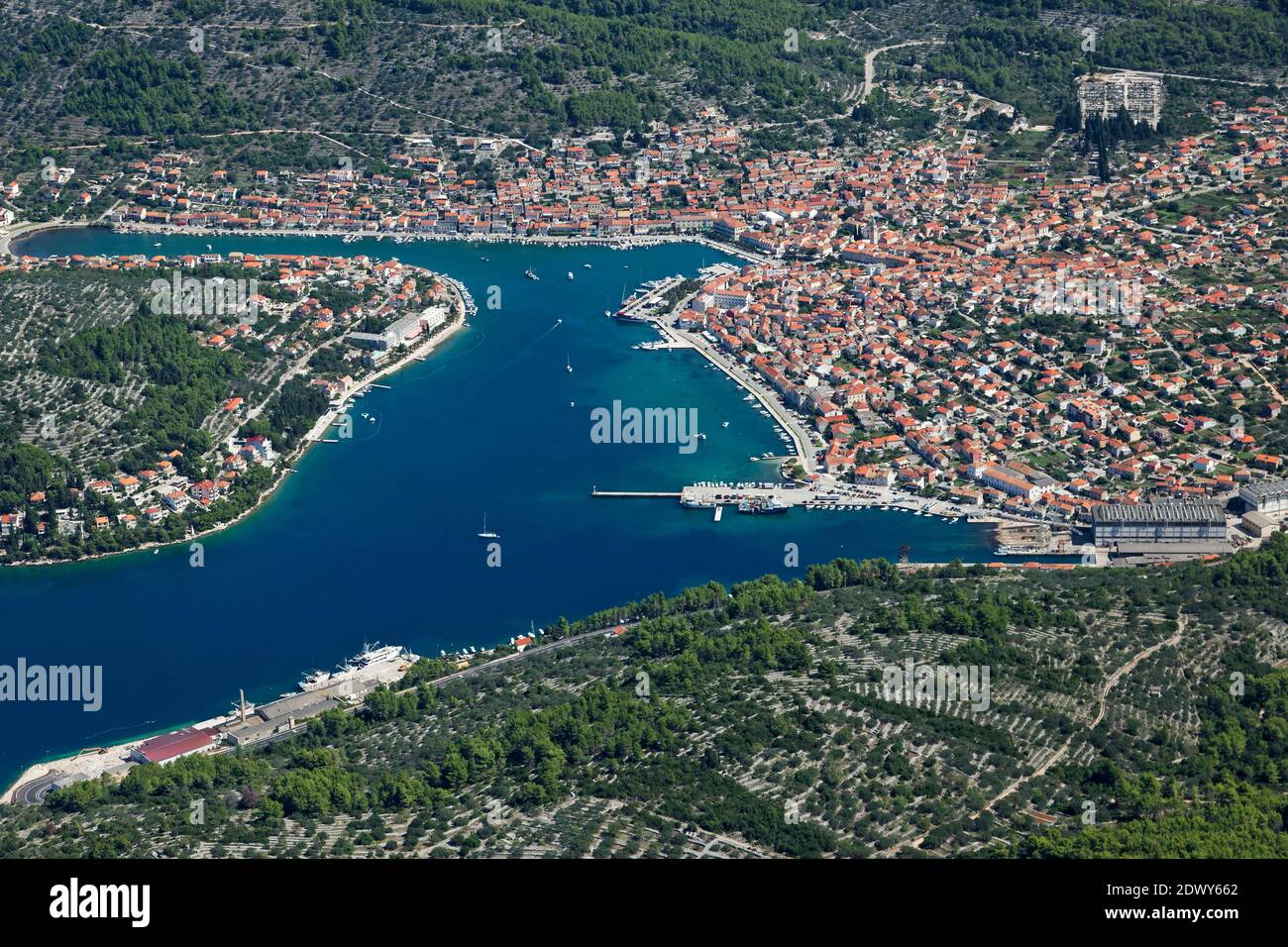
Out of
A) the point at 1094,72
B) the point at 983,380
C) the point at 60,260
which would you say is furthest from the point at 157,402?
the point at 1094,72

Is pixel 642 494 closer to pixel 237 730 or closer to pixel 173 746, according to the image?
pixel 237 730

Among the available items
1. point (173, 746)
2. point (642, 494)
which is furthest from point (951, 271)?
point (173, 746)

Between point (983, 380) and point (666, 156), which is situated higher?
point (666, 156)

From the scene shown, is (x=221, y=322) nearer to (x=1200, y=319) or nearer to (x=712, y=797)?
(x=1200, y=319)

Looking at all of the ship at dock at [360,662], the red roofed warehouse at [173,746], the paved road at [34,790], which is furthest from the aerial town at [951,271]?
the paved road at [34,790]

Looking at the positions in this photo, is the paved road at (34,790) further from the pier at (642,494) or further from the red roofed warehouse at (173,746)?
the pier at (642,494)

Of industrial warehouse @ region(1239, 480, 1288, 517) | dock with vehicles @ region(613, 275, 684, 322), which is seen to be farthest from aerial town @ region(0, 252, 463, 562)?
industrial warehouse @ region(1239, 480, 1288, 517)
